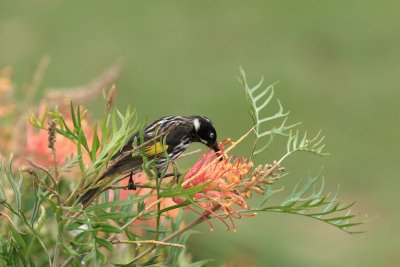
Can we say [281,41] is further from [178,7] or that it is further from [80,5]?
[80,5]

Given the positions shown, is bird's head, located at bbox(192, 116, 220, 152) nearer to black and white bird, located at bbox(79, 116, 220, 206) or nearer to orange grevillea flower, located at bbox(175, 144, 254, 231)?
black and white bird, located at bbox(79, 116, 220, 206)

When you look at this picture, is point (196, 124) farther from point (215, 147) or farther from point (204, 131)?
point (215, 147)

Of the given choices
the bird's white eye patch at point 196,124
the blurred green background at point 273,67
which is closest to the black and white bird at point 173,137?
the bird's white eye patch at point 196,124

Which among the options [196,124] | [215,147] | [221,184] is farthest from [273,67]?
[221,184]

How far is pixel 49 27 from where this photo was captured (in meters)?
8.70

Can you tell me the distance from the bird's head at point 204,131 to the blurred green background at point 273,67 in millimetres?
4516

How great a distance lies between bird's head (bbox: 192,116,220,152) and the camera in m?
1.70

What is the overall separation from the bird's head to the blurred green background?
452 centimetres

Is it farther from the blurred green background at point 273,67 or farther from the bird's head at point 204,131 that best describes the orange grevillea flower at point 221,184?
the blurred green background at point 273,67

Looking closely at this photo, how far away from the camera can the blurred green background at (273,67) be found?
686 centimetres

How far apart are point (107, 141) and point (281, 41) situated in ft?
24.5

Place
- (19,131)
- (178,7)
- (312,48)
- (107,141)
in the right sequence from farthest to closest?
(178,7) < (312,48) < (19,131) < (107,141)

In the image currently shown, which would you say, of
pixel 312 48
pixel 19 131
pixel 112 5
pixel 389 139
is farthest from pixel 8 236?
pixel 112 5

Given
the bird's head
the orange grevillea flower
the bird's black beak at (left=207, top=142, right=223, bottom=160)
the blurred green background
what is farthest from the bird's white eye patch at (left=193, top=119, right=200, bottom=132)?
the blurred green background
